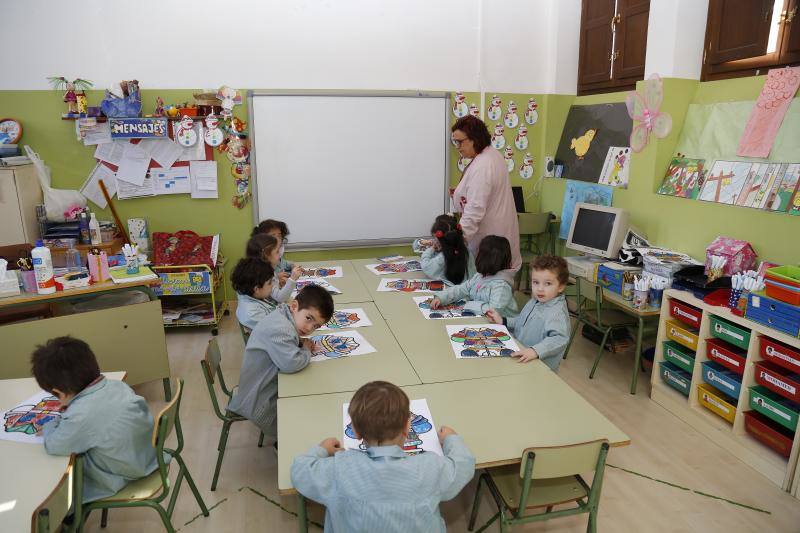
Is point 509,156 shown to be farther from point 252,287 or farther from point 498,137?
point 252,287

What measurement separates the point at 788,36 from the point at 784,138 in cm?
64

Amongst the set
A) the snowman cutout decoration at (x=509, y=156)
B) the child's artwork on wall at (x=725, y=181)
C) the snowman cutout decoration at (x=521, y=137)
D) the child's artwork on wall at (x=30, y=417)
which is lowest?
the child's artwork on wall at (x=30, y=417)

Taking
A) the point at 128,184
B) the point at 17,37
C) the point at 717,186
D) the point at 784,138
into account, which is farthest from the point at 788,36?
the point at 17,37

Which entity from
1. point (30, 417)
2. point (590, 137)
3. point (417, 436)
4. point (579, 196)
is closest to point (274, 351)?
point (417, 436)

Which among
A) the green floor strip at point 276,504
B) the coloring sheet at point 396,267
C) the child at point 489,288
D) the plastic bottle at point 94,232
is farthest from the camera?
the plastic bottle at point 94,232

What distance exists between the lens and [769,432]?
2715 mm

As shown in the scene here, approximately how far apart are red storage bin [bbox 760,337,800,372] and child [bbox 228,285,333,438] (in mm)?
2155

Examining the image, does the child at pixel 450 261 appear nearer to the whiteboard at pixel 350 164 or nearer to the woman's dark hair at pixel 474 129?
the woman's dark hair at pixel 474 129

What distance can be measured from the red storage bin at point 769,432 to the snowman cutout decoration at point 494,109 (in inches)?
139

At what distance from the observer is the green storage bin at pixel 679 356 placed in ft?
10.5

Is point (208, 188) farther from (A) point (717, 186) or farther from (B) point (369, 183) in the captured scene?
(A) point (717, 186)

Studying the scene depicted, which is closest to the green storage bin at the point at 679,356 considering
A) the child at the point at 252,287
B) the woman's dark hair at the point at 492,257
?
the woman's dark hair at the point at 492,257

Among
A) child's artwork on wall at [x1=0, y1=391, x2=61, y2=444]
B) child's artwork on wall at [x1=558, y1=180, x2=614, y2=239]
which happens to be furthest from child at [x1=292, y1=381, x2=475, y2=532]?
child's artwork on wall at [x1=558, y1=180, x2=614, y2=239]

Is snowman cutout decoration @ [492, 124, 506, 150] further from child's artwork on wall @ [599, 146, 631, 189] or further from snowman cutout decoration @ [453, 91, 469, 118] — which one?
child's artwork on wall @ [599, 146, 631, 189]
